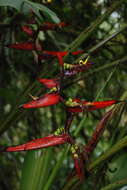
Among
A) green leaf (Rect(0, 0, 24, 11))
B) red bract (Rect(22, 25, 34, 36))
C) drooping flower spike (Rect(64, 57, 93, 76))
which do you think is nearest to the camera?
green leaf (Rect(0, 0, 24, 11))

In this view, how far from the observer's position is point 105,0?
1.02 meters

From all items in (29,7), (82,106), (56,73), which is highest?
(29,7)

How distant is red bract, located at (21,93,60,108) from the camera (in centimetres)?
47

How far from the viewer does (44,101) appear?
48 centimetres

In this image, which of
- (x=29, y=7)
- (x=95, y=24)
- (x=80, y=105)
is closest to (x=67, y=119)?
(x=80, y=105)

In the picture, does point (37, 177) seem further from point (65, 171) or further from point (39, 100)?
point (65, 171)

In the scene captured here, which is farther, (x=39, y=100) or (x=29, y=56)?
(x=29, y=56)

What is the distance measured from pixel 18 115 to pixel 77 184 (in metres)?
0.26

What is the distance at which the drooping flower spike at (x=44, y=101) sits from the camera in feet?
1.54

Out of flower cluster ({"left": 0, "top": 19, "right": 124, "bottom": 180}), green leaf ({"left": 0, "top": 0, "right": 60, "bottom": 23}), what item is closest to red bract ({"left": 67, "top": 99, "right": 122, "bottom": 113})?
flower cluster ({"left": 0, "top": 19, "right": 124, "bottom": 180})

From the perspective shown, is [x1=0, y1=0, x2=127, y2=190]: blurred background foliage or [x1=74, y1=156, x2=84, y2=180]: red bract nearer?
[x1=74, y1=156, x2=84, y2=180]: red bract

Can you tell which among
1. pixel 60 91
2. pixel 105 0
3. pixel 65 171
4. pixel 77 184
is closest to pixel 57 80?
pixel 60 91

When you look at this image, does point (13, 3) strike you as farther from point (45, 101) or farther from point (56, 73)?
point (56, 73)

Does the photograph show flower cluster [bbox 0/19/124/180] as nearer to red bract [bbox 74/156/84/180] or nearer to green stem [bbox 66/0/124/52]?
red bract [bbox 74/156/84/180]
